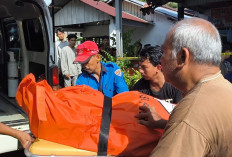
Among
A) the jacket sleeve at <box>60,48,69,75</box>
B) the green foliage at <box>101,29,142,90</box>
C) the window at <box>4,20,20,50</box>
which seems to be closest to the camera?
the window at <box>4,20,20,50</box>

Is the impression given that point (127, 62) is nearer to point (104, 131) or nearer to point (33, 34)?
point (33, 34)

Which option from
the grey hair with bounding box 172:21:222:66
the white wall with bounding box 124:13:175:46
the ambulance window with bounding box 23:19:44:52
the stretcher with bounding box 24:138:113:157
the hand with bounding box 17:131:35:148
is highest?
the white wall with bounding box 124:13:175:46

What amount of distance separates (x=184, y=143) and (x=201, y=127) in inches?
3.6

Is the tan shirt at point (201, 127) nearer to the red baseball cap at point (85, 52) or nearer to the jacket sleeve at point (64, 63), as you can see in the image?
the red baseball cap at point (85, 52)

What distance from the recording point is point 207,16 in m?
9.30

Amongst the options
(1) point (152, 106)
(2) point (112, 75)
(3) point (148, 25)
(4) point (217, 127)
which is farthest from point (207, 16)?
(4) point (217, 127)

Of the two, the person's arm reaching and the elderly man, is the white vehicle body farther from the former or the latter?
the elderly man

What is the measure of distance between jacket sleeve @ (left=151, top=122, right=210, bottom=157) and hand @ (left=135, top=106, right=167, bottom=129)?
1.80 feet

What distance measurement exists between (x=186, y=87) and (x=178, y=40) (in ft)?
0.72

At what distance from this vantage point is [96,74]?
318 centimetres

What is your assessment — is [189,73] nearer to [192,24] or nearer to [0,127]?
[192,24]

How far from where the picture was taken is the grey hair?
120 centimetres

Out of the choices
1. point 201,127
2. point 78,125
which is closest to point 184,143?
point 201,127

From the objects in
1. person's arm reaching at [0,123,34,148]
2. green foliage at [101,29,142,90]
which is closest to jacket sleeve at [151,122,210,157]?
person's arm reaching at [0,123,34,148]
